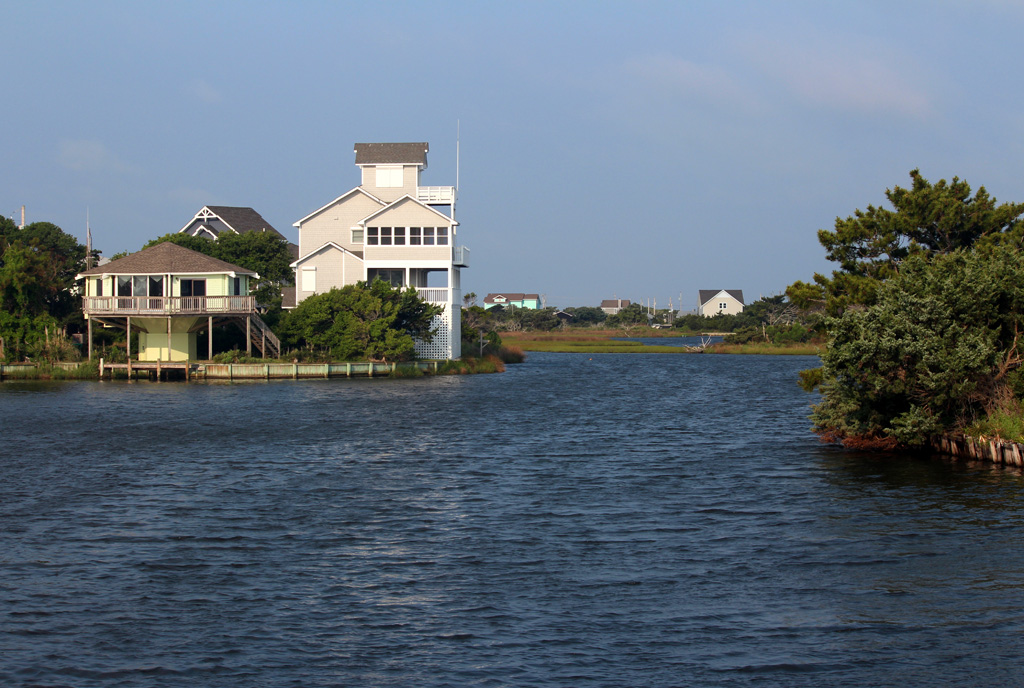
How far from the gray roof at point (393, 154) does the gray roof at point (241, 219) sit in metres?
16.6

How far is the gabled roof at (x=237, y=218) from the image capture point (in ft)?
273

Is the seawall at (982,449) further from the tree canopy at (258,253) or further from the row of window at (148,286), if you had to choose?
the tree canopy at (258,253)

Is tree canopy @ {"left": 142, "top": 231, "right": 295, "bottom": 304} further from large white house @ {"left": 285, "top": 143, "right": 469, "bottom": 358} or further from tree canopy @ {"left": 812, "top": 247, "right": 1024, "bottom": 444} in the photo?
tree canopy @ {"left": 812, "top": 247, "right": 1024, "bottom": 444}

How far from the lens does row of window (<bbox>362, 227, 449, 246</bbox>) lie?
6353 centimetres

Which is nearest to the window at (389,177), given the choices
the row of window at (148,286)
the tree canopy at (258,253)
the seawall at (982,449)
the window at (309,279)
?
the window at (309,279)

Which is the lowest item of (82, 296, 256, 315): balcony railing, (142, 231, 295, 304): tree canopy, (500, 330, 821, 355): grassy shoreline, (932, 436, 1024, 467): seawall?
(932, 436, 1024, 467): seawall

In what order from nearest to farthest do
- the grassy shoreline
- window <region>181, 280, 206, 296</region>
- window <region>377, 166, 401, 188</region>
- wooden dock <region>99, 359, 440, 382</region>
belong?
wooden dock <region>99, 359, 440, 382</region>, window <region>181, 280, 206, 296</region>, window <region>377, 166, 401, 188</region>, the grassy shoreline

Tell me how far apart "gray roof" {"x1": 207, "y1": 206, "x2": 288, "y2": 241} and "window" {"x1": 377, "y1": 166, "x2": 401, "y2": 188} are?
1718 centimetres

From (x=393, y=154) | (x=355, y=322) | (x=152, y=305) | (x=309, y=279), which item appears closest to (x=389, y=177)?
(x=393, y=154)

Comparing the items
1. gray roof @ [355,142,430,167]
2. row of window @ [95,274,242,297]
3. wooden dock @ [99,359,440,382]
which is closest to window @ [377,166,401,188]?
gray roof @ [355,142,430,167]

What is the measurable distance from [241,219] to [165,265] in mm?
30561

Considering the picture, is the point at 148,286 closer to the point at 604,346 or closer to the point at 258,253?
the point at 258,253

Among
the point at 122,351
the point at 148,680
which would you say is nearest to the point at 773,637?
the point at 148,680

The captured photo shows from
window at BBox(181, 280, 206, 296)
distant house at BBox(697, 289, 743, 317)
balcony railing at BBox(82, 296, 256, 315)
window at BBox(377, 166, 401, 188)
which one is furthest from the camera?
distant house at BBox(697, 289, 743, 317)
